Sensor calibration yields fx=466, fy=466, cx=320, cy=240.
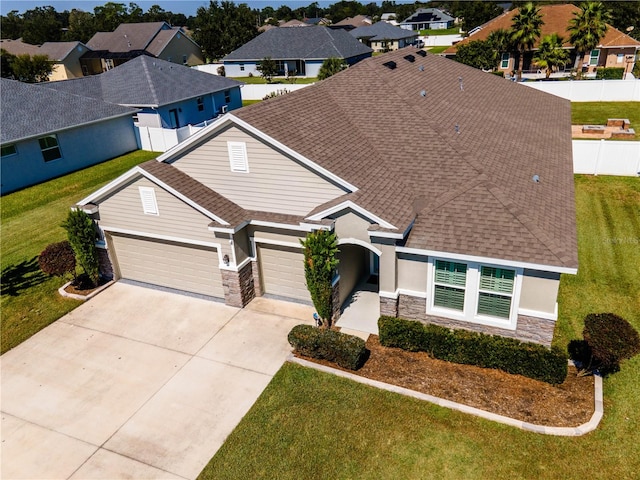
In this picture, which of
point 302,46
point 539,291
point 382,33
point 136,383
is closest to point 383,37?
point 382,33

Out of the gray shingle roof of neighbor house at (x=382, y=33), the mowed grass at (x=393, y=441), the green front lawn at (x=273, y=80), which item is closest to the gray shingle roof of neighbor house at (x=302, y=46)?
the green front lawn at (x=273, y=80)

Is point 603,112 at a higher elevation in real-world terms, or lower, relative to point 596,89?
lower

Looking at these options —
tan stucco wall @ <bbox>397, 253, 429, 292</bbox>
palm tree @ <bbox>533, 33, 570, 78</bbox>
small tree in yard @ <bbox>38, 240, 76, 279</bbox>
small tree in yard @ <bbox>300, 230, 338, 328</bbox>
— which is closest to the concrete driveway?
small tree in yard @ <bbox>38, 240, 76, 279</bbox>

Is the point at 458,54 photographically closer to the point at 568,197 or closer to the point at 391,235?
the point at 568,197

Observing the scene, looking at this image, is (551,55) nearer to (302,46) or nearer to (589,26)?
(589,26)

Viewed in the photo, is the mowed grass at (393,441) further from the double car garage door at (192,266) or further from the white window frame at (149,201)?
the white window frame at (149,201)
